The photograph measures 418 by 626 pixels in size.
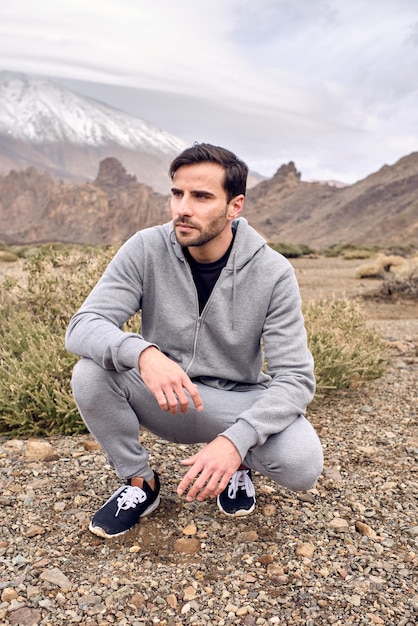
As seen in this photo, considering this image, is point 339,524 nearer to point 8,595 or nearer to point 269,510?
point 269,510

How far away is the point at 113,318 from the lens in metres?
3.04

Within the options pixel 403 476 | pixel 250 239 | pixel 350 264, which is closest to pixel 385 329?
pixel 403 476

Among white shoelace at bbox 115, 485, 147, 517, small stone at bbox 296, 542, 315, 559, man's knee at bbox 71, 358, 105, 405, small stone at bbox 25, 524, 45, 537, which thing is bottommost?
small stone at bbox 25, 524, 45, 537

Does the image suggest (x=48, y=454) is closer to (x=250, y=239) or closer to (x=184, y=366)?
(x=184, y=366)

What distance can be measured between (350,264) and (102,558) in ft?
62.1

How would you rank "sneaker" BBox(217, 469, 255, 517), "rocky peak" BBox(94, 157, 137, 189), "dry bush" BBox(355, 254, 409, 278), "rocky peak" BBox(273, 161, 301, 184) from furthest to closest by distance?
"rocky peak" BBox(94, 157, 137, 189), "rocky peak" BBox(273, 161, 301, 184), "dry bush" BBox(355, 254, 409, 278), "sneaker" BBox(217, 469, 255, 517)

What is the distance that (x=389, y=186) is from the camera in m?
73.0

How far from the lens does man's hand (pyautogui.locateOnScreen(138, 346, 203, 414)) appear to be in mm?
2664

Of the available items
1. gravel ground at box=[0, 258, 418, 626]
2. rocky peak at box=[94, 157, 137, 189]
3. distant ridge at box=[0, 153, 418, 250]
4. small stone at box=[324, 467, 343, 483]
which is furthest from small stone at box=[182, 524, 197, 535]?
rocky peak at box=[94, 157, 137, 189]

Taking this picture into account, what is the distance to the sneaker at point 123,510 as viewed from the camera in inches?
114

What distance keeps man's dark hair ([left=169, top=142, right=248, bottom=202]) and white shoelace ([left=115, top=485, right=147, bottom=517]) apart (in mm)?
1466

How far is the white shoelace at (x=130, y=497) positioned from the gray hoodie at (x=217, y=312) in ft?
2.01

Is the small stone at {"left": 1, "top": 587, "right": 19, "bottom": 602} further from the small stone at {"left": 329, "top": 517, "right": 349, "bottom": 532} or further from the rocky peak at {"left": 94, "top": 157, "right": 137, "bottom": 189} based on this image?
the rocky peak at {"left": 94, "top": 157, "right": 137, "bottom": 189}

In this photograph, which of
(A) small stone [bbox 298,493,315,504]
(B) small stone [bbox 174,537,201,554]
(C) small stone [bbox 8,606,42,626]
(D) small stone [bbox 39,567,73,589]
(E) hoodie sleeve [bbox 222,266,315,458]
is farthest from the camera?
(A) small stone [bbox 298,493,315,504]
